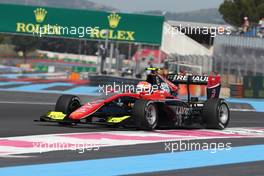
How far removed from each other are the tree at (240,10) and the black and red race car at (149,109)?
53.5 m

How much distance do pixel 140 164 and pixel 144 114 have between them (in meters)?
3.86

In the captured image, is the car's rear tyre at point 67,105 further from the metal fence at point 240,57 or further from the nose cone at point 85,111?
the metal fence at point 240,57

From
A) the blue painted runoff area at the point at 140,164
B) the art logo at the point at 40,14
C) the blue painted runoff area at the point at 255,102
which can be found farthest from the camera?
the art logo at the point at 40,14

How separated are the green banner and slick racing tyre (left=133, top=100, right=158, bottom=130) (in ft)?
76.2

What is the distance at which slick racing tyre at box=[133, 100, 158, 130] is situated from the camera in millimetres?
12448

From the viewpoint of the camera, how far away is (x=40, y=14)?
118 ft

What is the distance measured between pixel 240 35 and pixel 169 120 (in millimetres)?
24014

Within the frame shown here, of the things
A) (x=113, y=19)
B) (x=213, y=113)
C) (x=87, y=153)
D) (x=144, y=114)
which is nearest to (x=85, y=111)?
(x=144, y=114)

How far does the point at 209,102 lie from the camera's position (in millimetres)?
13812

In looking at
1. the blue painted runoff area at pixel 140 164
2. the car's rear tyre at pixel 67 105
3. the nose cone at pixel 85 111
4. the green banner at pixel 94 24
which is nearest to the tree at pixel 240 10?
the green banner at pixel 94 24

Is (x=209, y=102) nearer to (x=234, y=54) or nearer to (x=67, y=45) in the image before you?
(x=234, y=54)

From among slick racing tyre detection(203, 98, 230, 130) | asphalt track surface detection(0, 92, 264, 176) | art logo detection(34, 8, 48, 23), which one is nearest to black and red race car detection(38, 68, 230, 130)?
slick racing tyre detection(203, 98, 230, 130)

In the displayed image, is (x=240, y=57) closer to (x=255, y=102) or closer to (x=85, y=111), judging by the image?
(x=255, y=102)

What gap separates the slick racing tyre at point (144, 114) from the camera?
12448 millimetres
